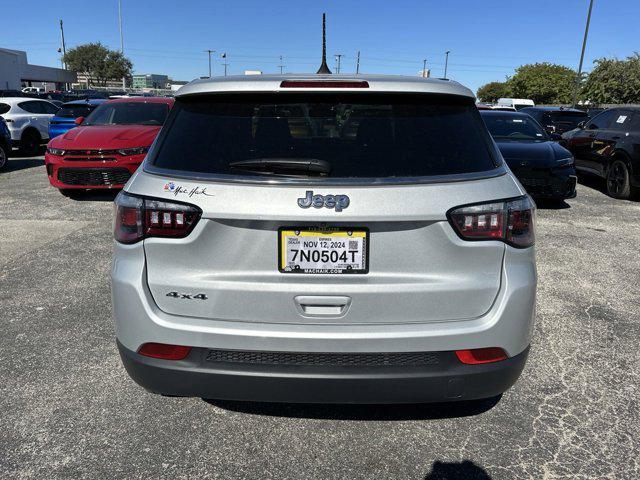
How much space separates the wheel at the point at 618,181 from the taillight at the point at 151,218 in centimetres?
964

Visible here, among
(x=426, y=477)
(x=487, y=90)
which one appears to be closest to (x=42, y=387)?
(x=426, y=477)

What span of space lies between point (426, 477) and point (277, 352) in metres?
0.94

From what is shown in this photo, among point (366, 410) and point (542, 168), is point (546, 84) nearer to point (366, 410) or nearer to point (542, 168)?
point (542, 168)

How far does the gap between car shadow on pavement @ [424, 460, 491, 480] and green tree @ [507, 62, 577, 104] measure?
7202 centimetres

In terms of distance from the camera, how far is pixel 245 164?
2.15 meters

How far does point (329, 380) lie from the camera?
7.11ft

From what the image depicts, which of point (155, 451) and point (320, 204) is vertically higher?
point (320, 204)

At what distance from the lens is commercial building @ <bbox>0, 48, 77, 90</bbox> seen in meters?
55.7

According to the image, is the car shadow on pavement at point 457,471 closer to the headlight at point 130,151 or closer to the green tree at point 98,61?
the headlight at point 130,151

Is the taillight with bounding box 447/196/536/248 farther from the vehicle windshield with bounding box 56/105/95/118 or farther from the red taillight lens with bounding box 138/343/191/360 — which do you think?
the vehicle windshield with bounding box 56/105/95/118

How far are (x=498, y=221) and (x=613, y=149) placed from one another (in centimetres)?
930

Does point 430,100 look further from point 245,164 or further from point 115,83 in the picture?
point 115,83

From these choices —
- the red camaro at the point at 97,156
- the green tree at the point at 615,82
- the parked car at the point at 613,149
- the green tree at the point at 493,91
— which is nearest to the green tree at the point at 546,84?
the green tree at the point at 493,91

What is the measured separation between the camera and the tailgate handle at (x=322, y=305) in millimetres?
2111
